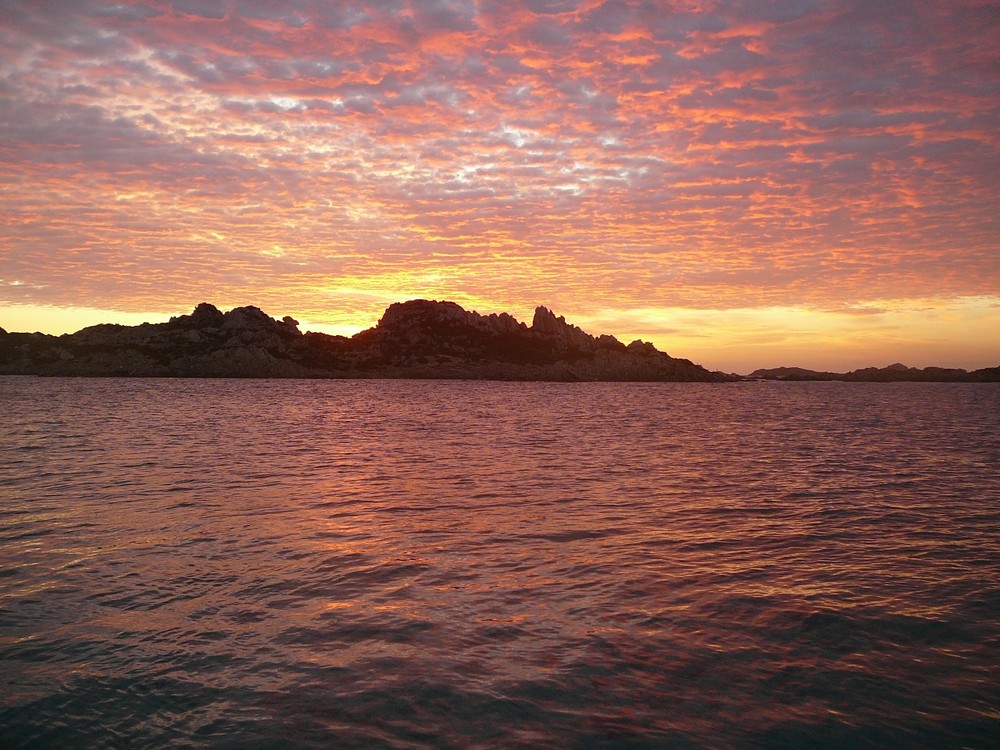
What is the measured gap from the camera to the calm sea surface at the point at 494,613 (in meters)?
8.28

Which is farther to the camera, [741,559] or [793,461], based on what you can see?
[793,461]

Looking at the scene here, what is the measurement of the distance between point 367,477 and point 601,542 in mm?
15302

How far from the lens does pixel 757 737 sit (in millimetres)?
7957

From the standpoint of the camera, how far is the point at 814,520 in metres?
20.9

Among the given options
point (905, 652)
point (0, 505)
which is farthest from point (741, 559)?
point (0, 505)

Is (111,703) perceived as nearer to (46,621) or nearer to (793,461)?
(46,621)

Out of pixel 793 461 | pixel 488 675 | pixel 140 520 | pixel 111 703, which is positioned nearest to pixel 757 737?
pixel 488 675

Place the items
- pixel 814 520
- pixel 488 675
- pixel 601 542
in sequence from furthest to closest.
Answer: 1. pixel 814 520
2. pixel 601 542
3. pixel 488 675

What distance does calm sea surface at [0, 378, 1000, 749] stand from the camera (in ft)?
27.2

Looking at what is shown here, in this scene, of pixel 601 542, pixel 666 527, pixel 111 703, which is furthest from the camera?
pixel 666 527

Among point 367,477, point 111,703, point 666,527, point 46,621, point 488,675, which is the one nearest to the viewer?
point 111,703

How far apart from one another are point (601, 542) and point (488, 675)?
8.48 meters

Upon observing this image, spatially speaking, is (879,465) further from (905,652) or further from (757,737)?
(757,737)

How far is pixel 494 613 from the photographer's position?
39.5ft
